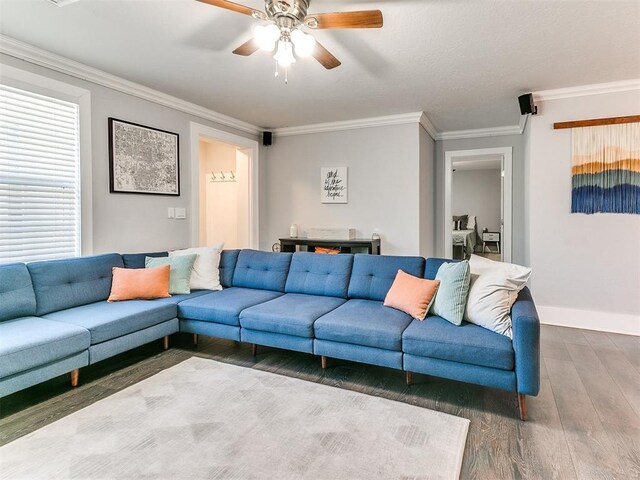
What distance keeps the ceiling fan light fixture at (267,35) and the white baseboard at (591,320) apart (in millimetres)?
3793

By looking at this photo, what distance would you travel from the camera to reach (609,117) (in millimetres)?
3660

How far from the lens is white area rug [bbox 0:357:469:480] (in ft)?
5.49

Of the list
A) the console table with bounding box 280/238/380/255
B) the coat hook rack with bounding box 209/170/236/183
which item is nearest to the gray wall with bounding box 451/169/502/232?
the console table with bounding box 280/238/380/255

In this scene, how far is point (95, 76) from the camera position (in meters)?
3.33

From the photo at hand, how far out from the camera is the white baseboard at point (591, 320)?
363 centimetres

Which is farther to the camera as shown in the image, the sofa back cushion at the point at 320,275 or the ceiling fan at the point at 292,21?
the sofa back cushion at the point at 320,275

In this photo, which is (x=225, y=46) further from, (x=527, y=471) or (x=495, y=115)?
(x=495, y=115)

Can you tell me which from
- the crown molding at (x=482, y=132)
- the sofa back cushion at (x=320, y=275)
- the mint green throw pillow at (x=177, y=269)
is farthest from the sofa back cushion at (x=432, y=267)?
the crown molding at (x=482, y=132)

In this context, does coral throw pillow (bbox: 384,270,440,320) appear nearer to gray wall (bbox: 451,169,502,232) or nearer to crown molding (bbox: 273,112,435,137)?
crown molding (bbox: 273,112,435,137)

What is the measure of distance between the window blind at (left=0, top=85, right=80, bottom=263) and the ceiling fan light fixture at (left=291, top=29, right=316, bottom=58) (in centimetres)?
231

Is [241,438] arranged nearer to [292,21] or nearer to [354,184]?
[292,21]

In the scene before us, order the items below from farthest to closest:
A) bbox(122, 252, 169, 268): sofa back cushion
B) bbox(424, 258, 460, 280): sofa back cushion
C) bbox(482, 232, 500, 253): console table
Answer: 1. bbox(482, 232, 500, 253): console table
2. bbox(122, 252, 169, 268): sofa back cushion
3. bbox(424, 258, 460, 280): sofa back cushion

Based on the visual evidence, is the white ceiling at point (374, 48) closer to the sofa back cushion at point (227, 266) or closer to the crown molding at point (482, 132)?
the crown molding at point (482, 132)

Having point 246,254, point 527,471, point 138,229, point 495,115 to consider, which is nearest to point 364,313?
point 527,471
